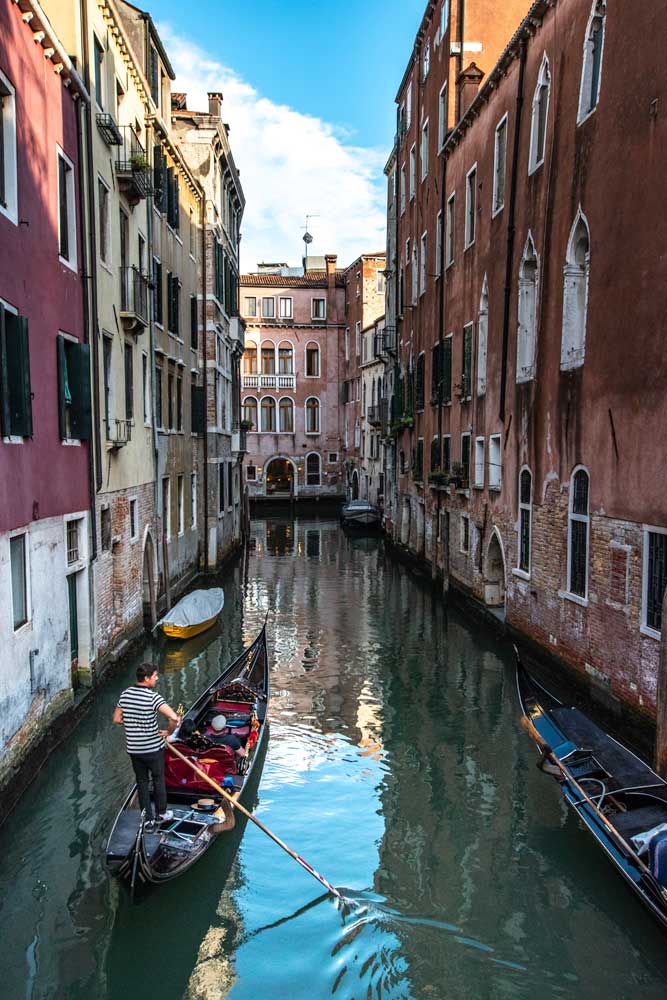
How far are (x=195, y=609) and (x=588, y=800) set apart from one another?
27.9 feet

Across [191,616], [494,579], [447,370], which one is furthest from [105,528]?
[447,370]

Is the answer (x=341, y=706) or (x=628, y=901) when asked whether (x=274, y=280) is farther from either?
(x=628, y=901)

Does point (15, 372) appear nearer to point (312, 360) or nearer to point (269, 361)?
point (269, 361)

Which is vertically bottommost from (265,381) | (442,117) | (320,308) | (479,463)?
(479,463)

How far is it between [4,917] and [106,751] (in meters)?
3.01

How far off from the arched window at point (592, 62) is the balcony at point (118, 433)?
24.2ft

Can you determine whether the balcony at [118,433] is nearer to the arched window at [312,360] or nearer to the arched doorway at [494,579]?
the arched doorway at [494,579]

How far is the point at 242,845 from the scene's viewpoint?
6.75 meters

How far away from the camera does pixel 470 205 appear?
16.6 metres

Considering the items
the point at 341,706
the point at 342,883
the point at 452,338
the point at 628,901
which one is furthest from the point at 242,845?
the point at 452,338

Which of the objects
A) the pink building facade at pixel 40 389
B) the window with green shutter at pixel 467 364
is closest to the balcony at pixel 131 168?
the pink building facade at pixel 40 389

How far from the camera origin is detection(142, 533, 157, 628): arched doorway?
13438 millimetres

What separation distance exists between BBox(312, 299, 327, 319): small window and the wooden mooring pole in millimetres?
35139

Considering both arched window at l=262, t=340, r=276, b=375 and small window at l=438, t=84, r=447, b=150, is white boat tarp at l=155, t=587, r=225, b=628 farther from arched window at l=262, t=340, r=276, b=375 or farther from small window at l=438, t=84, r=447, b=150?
arched window at l=262, t=340, r=276, b=375
